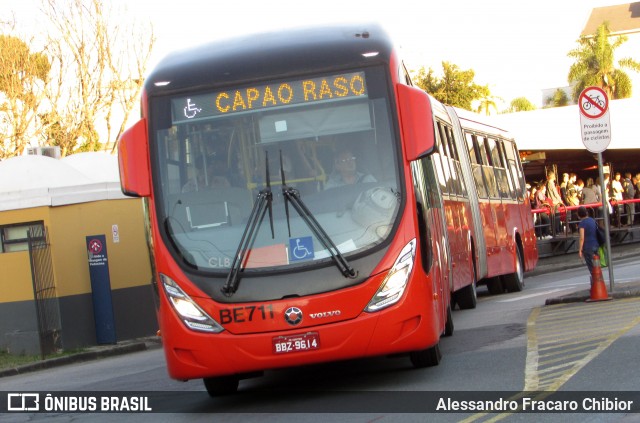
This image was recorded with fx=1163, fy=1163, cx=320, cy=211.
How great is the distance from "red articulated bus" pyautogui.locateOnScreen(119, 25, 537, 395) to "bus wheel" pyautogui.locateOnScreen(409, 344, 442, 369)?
58 centimetres

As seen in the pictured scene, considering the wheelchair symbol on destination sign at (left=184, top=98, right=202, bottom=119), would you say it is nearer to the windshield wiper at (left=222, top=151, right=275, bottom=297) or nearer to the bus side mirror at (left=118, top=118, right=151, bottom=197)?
the bus side mirror at (left=118, top=118, right=151, bottom=197)

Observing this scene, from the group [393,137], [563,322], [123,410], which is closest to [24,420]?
[123,410]

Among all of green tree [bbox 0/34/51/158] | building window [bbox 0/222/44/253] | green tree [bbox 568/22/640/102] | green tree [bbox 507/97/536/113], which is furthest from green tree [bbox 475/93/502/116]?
building window [bbox 0/222/44/253]

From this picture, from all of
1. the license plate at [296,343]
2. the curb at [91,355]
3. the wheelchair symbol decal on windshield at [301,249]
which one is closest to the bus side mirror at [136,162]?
the wheelchair symbol decal on windshield at [301,249]

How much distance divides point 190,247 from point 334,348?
1501 millimetres

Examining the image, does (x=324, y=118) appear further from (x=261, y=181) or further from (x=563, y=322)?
(x=563, y=322)

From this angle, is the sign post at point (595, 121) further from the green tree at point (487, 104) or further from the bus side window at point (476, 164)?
the green tree at point (487, 104)

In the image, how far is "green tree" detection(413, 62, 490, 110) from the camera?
69.7 metres

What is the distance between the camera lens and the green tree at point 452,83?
6969 cm

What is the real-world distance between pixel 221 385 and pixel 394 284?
7.60ft

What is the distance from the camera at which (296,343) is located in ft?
31.1

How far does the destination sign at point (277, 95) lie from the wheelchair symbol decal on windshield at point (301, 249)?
48.9 inches

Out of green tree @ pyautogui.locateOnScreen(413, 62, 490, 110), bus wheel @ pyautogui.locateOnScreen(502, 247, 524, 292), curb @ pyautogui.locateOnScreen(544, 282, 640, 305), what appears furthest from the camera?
green tree @ pyautogui.locateOnScreen(413, 62, 490, 110)

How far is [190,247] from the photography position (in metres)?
9.84
